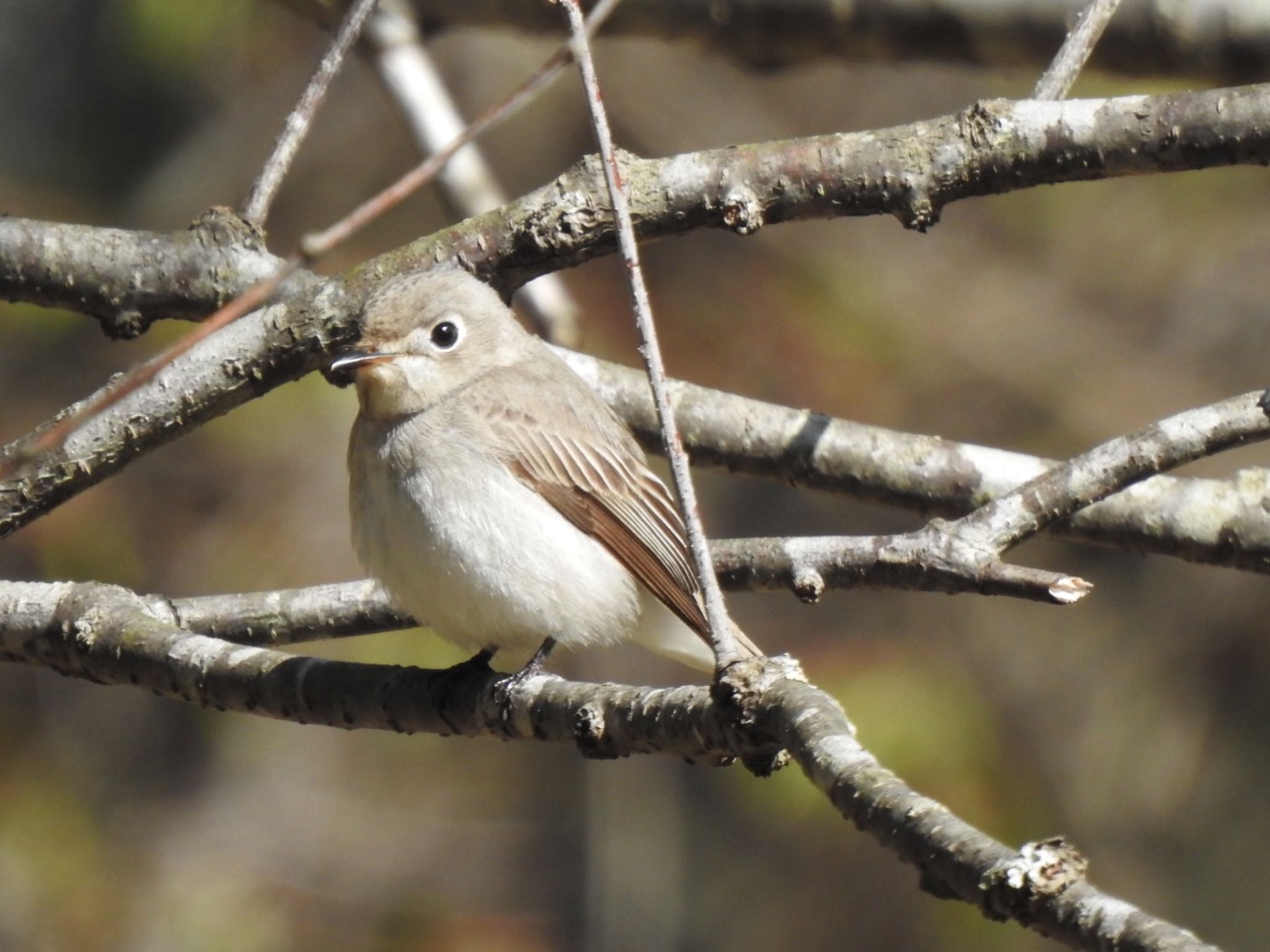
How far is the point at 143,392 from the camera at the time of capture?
3.46m

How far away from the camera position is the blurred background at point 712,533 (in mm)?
7789

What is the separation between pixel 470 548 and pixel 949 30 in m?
2.60

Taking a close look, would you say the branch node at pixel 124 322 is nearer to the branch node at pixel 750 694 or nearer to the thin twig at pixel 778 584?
the thin twig at pixel 778 584

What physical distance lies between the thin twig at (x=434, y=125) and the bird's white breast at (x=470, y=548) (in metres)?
1.48

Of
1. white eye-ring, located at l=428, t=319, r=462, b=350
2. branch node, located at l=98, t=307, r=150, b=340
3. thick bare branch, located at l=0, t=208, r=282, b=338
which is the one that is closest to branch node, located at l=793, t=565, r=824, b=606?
white eye-ring, located at l=428, t=319, r=462, b=350

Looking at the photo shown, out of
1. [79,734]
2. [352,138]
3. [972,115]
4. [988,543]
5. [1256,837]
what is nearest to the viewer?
[988,543]

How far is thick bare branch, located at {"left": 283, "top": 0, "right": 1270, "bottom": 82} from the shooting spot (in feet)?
15.6

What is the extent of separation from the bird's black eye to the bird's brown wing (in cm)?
17

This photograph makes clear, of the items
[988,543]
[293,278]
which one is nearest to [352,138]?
[293,278]

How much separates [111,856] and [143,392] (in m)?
5.54

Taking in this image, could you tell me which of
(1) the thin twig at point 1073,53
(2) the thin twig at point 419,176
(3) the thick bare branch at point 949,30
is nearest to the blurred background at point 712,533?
(3) the thick bare branch at point 949,30

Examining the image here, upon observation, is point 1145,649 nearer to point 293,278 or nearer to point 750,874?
point 750,874

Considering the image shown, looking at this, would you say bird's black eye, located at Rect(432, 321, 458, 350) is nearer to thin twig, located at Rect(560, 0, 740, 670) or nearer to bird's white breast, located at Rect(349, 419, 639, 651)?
bird's white breast, located at Rect(349, 419, 639, 651)

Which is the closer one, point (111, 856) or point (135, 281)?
point (135, 281)
